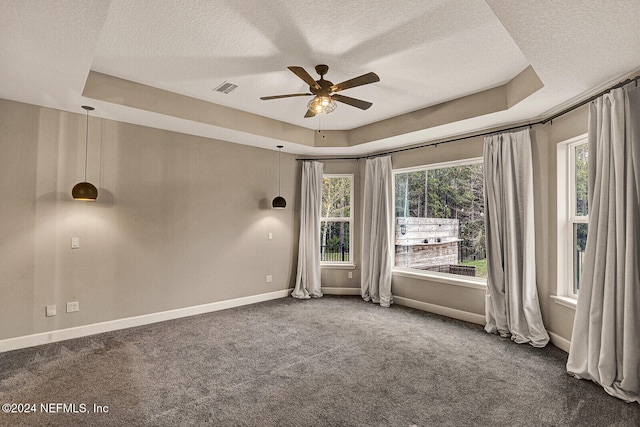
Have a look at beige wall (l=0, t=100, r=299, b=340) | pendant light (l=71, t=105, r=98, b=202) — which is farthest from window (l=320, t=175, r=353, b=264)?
pendant light (l=71, t=105, r=98, b=202)

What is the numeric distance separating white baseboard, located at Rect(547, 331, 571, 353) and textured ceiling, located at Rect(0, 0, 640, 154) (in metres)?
2.46

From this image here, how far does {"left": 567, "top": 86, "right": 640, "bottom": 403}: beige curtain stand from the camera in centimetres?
259

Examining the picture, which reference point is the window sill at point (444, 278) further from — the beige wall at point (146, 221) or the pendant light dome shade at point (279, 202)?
the pendant light dome shade at point (279, 202)

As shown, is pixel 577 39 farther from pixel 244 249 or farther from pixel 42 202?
pixel 42 202

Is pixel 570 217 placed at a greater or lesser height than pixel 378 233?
greater

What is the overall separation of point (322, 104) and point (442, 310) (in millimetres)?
3423

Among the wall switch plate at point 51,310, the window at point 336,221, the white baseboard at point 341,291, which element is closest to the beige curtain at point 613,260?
the white baseboard at point 341,291

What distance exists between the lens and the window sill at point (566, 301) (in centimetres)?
340

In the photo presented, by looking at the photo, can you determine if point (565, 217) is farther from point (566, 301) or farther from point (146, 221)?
point (146, 221)

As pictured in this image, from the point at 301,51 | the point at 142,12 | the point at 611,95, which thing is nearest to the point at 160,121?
the point at 142,12

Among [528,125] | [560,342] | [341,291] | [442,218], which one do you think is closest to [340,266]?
[341,291]

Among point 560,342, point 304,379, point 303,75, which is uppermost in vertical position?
point 303,75

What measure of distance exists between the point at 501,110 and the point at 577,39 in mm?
1476

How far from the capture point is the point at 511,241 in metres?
3.94
